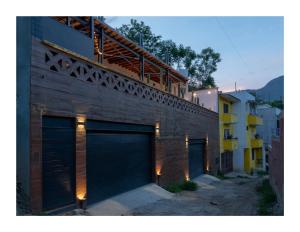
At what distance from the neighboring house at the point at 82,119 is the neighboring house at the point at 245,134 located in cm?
1634

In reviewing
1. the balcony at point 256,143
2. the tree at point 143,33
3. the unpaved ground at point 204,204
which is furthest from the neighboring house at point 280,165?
the tree at point 143,33

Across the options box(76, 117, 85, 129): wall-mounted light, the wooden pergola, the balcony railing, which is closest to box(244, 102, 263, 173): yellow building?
the wooden pergola

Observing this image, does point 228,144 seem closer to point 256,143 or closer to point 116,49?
point 256,143

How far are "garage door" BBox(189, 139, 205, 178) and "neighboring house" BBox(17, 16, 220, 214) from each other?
11.2 feet

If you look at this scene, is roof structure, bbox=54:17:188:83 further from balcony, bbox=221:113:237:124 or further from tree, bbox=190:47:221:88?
tree, bbox=190:47:221:88

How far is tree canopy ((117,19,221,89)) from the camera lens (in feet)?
110

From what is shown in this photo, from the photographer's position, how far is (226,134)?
102 ft

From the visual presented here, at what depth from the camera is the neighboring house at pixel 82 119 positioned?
798 cm

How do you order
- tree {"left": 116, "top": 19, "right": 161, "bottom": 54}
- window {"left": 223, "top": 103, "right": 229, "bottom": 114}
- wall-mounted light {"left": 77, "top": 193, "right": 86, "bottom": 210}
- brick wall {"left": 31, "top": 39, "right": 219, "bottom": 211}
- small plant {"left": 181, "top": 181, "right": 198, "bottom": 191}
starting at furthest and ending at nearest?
1. tree {"left": 116, "top": 19, "right": 161, "bottom": 54}
2. window {"left": 223, "top": 103, "right": 229, "bottom": 114}
3. small plant {"left": 181, "top": 181, "right": 198, "bottom": 191}
4. wall-mounted light {"left": 77, "top": 193, "right": 86, "bottom": 210}
5. brick wall {"left": 31, "top": 39, "right": 219, "bottom": 211}

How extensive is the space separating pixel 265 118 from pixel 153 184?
31.3 metres

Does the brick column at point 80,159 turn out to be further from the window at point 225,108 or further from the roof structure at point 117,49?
the window at point 225,108
